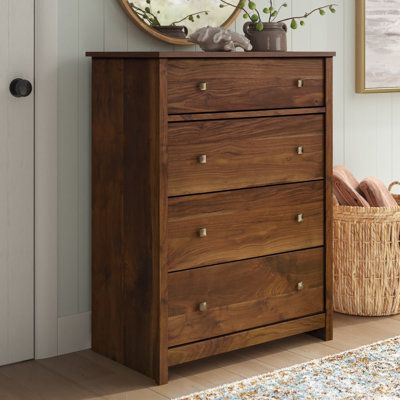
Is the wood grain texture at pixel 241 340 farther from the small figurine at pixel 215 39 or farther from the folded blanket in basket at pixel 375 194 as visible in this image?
the small figurine at pixel 215 39

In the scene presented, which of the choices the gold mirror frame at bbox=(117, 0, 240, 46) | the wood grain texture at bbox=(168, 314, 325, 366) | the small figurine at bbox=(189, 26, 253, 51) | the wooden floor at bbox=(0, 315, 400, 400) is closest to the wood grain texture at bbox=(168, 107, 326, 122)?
the small figurine at bbox=(189, 26, 253, 51)

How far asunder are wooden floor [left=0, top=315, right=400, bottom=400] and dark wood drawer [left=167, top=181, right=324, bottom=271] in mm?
383

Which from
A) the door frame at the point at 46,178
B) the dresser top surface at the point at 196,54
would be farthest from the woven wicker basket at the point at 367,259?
the door frame at the point at 46,178

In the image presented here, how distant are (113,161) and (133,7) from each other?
609 millimetres

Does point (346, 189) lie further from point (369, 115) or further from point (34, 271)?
point (34, 271)

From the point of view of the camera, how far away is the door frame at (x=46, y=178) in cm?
293

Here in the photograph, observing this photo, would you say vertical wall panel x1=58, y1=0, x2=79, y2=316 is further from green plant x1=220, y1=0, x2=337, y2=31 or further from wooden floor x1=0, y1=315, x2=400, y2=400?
green plant x1=220, y1=0, x2=337, y2=31

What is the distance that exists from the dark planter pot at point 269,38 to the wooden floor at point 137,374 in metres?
1.12

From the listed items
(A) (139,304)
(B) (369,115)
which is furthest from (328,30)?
(A) (139,304)

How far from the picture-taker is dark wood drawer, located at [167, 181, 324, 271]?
2.78 metres

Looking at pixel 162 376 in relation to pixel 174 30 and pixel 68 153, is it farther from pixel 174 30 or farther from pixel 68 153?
pixel 174 30

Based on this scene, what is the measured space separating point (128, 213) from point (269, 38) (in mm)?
845

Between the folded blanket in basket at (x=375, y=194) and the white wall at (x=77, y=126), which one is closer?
the white wall at (x=77, y=126)

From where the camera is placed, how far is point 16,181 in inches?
115
